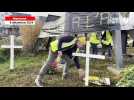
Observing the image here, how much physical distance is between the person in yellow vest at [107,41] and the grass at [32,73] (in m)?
0.12

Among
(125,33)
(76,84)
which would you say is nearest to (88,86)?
(76,84)

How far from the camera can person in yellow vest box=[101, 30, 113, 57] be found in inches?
130

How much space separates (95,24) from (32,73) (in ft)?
2.83

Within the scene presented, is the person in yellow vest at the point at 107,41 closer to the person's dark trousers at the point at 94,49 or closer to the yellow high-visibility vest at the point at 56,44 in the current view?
the person's dark trousers at the point at 94,49

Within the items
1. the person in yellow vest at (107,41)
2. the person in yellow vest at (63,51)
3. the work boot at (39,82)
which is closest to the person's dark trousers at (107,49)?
the person in yellow vest at (107,41)

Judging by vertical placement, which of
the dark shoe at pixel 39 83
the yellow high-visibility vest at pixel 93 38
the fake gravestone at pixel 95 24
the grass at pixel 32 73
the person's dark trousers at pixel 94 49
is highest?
the fake gravestone at pixel 95 24

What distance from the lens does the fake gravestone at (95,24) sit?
3.28 m

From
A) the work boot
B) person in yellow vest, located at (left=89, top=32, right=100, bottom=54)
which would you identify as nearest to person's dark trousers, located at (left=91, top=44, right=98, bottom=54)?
person in yellow vest, located at (left=89, top=32, right=100, bottom=54)

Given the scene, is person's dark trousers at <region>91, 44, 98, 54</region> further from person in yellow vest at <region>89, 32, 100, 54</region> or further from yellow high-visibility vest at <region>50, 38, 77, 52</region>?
yellow high-visibility vest at <region>50, 38, 77, 52</region>

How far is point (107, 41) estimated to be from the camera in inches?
132

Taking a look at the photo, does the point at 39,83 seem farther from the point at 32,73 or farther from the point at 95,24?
the point at 95,24

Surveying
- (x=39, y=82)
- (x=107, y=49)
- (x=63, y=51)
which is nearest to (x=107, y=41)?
(x=107, y=49)
